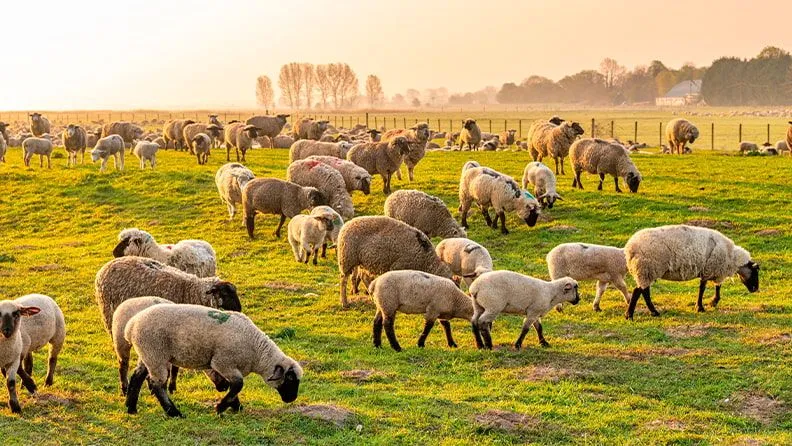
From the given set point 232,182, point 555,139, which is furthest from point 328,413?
point 555,139

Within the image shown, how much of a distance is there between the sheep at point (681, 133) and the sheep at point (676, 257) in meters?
27.3

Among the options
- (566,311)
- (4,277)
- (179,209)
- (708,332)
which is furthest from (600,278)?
(179,209)

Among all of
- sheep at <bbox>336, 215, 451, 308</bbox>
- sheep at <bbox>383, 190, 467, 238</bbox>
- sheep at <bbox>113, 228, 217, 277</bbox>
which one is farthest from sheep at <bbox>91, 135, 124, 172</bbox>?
sheep at <bbox>336, 215, 451, 308</bbox>

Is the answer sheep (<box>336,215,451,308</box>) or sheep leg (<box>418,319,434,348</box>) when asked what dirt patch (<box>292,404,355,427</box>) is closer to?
sheep leg (<box>418,319,434,348</box>)

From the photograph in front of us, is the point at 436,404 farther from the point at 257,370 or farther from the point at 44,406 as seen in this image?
the point at 44,406

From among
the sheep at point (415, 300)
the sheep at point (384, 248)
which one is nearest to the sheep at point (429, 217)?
the sheep at point (384, 248)

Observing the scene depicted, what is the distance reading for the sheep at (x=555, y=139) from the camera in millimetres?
28375

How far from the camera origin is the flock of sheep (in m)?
9.29

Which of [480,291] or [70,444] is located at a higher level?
[480,291]

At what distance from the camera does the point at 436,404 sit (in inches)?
381

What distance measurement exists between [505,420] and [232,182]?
52.2 feet

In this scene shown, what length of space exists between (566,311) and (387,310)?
13.4 feet

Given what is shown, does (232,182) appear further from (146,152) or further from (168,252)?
(146,152)

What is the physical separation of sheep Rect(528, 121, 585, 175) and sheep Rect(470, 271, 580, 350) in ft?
55.3
